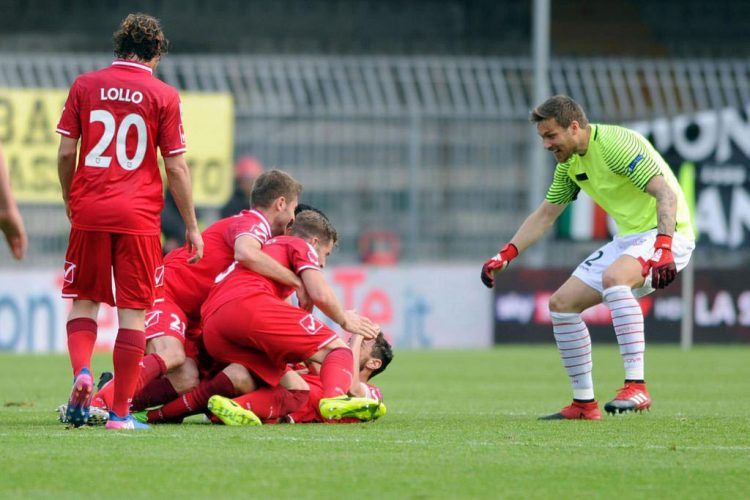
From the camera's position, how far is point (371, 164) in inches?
717

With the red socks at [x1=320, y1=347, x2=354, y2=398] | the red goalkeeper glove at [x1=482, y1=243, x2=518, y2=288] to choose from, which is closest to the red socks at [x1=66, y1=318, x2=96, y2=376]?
the red socks at [x1=320, y1=347, x2=354, y2=398]

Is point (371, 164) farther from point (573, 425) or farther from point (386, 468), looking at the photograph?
point (386, 468)

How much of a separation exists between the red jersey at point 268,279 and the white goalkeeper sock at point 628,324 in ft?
5.67

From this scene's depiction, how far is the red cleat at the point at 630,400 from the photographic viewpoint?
302 inches

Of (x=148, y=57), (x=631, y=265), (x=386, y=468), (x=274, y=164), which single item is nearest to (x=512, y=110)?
(x=274, y=164)

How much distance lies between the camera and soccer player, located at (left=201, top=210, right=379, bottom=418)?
7121mm

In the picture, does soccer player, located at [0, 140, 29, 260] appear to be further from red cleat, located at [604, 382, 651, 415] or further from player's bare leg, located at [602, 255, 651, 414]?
player's bare leg, located at [602, 255, 651, 414]

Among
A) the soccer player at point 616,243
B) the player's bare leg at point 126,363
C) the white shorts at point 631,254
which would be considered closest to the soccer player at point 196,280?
the player's bare leg at point 126,363

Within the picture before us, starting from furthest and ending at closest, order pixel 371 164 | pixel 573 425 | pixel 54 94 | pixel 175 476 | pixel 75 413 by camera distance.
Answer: pixel 371 164
pixel 54 94
pixel 573 425
pixel 75 413
pixel 175 476

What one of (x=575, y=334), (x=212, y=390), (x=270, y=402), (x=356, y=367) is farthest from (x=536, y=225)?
(x=212, y=390)

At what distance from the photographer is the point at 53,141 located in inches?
677

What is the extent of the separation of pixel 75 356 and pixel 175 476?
6.24ft

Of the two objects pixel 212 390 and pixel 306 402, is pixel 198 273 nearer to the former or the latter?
pixel 212 390

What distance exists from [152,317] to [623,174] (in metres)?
2.76
